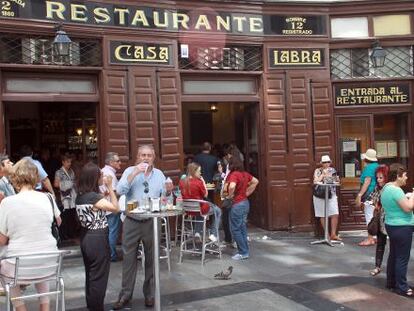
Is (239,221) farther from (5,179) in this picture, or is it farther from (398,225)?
(5,179)

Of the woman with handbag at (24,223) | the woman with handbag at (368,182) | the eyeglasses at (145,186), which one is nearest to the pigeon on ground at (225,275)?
the eyeglasses at (145,186)

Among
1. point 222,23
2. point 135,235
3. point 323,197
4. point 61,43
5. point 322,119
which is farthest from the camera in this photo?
point 322,119

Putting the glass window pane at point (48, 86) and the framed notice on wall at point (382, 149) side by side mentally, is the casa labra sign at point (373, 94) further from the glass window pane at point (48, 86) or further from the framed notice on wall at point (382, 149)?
the glass window pane at point (48, 86)

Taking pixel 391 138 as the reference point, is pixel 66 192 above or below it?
below

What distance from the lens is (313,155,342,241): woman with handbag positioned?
9.41 m

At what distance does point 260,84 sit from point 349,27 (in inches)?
84.4

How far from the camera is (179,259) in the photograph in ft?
26.6

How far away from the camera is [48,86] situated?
8711mm

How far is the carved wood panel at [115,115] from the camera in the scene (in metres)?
9.01

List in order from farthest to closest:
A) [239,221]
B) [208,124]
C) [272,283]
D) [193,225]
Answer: [208,124] < [193,225] < [239,221] < [272,283]

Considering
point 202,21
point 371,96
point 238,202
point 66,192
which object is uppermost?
point 202,21

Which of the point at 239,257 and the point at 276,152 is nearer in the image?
the point at 239,257

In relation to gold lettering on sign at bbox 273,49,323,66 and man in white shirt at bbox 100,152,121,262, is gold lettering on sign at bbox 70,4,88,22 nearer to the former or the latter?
man in white shirt at bbox 100,152,121,262

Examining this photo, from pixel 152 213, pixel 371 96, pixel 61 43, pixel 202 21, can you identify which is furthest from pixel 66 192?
pixel 371 96
